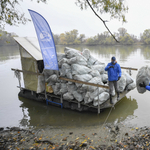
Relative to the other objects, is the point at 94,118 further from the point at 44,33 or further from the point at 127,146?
the point at 44,33

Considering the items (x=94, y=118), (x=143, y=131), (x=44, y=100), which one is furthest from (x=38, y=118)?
(x=143, y=131)

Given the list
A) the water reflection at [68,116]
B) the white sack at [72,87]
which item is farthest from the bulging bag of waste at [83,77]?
the water reflection at [68,116]

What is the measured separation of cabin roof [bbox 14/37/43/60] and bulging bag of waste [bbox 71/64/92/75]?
1983mm

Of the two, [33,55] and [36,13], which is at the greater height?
[36,13]

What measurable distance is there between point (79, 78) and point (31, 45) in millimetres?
3709

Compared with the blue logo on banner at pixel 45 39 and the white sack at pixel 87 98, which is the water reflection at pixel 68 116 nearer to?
the white sack at pixel 87 98

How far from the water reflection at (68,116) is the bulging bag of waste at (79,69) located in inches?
74.3

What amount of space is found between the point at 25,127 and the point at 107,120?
3.40 m

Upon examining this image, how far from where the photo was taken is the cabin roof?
744cm

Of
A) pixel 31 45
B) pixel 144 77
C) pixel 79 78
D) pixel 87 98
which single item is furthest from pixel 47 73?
pixel 144 77

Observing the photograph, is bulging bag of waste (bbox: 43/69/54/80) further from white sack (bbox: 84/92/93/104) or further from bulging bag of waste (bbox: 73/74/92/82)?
white sack (bbox: 84/92/93/104)

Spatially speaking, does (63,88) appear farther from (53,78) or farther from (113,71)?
(113,71)

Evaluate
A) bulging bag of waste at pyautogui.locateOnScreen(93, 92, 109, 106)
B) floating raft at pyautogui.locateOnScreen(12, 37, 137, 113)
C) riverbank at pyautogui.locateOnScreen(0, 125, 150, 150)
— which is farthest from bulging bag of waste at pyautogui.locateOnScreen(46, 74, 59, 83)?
riverbank at pyautogui.locateOnScreen(0, 125, 150, 150)

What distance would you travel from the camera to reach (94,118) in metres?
6.20
